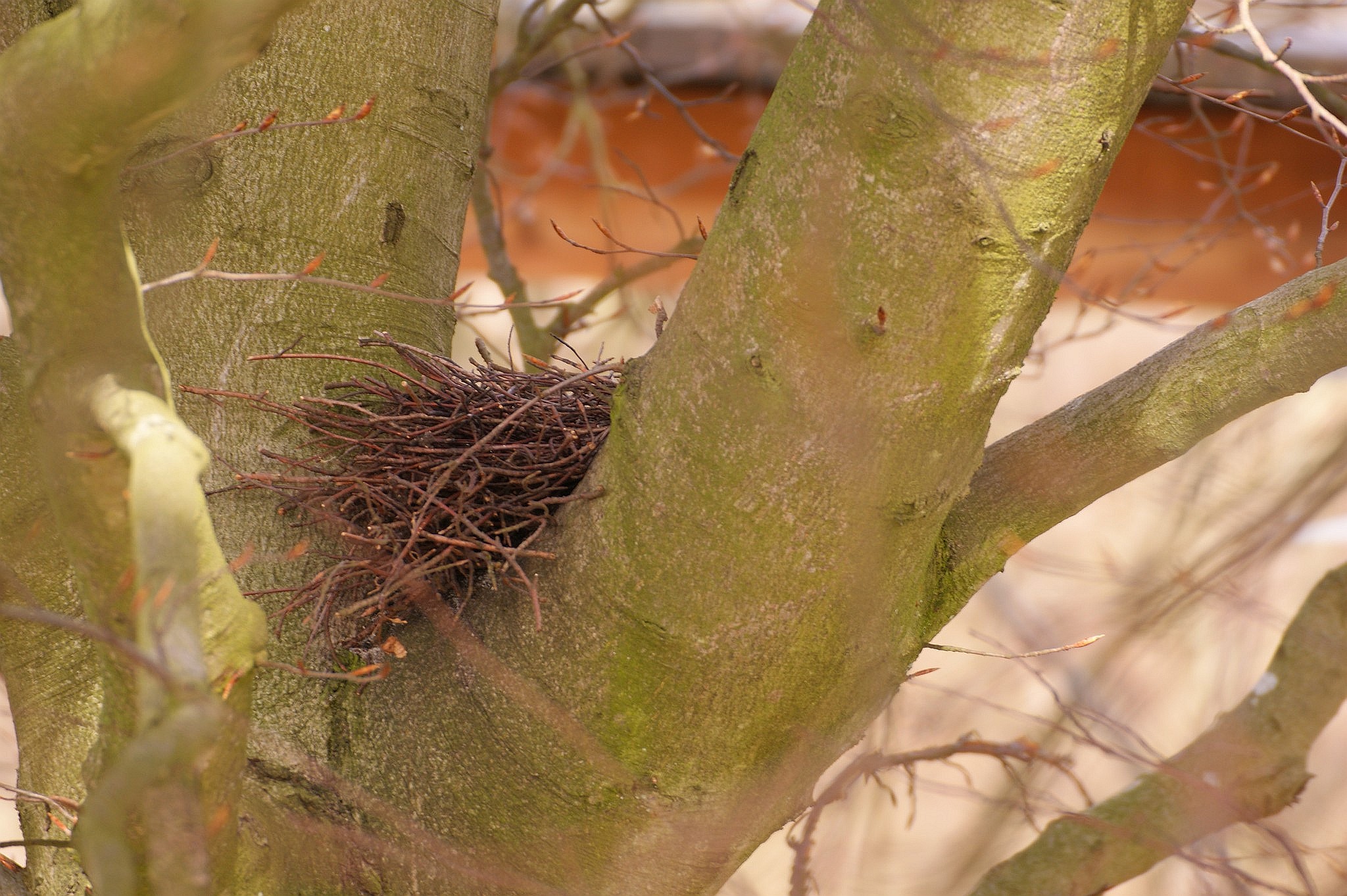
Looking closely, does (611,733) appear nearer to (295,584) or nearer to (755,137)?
(295,584)

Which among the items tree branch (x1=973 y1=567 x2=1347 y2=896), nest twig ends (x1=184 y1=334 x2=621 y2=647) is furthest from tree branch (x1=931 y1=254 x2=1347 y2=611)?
tree branch (x1=973 y1=567 x2=1347 y2=896)

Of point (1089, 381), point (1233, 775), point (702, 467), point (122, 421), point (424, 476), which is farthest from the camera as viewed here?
point (1089, 381)

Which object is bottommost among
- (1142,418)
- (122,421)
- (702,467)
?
(122,421)

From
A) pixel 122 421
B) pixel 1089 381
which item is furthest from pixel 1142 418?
pixel 1089 381

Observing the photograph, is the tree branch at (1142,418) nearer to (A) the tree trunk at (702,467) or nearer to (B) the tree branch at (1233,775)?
(A) the tree trunk at (702,467)

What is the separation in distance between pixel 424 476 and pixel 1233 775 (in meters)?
1.39

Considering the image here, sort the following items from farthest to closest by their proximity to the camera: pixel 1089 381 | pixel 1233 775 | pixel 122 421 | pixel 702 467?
pixel 1089 381 → pixel 1233 775 → pixel 702 467 → pixel 122 421

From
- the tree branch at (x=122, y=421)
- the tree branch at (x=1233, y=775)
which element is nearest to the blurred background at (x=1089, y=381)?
the tree branch at (x=1233, y=775)

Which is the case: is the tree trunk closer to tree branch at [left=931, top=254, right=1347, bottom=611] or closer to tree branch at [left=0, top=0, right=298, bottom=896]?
tree branch at [left=931, top=254, right=1347, bottom=611]

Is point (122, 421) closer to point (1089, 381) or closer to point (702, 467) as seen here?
point (702, 467)

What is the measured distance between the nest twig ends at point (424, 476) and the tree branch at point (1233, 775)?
3.50 feet

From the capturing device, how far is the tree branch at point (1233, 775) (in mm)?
1737

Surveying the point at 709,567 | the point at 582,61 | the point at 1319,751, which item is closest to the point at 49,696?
the point at 709,567

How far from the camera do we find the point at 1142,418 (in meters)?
1.04
